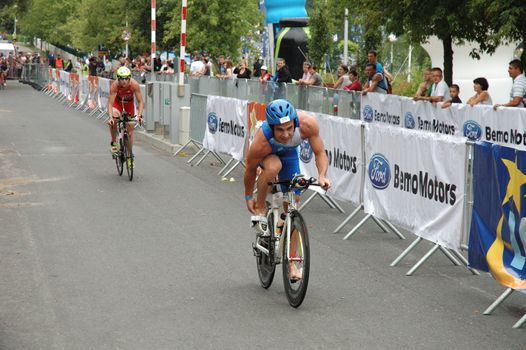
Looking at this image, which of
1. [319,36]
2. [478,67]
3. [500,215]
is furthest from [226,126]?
[319,36]

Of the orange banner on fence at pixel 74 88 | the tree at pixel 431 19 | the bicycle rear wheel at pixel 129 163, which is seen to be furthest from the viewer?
the orange banner on fence at pixel 74 88

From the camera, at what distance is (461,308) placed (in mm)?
8258

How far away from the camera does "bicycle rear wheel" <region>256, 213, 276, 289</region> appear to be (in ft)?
28.1

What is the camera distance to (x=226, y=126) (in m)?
18.0

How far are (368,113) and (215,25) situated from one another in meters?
29.2

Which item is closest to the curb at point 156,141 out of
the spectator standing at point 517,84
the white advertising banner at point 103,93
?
the white advertising banner at point 103,93

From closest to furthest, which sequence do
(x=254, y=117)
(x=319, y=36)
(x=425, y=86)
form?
(x=254, y=117) < (x=425, y=86) < (x=319, y=36)

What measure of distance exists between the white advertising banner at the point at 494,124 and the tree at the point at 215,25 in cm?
3238

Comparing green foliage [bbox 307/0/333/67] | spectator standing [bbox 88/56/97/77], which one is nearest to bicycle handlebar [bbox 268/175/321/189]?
green foliage [bbox 307/0/333/67]

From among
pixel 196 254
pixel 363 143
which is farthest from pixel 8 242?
pixel 363 143

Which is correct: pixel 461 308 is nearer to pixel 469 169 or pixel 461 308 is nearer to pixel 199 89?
pixel 469 169

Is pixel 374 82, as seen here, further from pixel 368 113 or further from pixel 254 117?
pixel 254 117

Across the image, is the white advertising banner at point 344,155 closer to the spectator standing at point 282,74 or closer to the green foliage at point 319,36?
the spectator standing at point 282,74

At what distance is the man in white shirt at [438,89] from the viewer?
1933 centimetres
